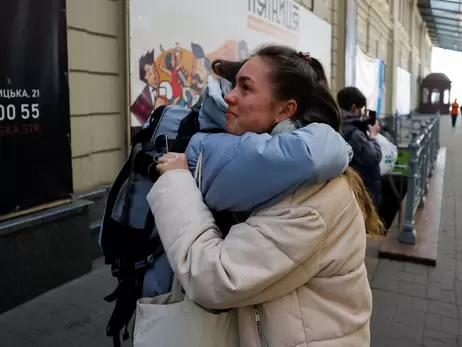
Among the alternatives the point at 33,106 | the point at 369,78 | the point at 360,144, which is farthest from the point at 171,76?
the point at 369,78

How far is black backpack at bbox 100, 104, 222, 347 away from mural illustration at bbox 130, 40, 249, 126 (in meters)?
3.54

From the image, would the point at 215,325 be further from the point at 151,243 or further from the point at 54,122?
the point at 54,122

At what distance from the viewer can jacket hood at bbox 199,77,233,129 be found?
1382mm

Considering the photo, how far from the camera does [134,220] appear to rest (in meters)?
1.42

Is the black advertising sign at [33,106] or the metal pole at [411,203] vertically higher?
the black advertising sign at [33,106]

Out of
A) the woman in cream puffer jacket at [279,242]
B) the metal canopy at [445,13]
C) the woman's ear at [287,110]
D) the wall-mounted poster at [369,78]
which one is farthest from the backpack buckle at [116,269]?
the metal canopy at [445,13]

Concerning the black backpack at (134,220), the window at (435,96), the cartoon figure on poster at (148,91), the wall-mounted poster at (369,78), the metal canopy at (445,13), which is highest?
the metal canopy at (445,13)

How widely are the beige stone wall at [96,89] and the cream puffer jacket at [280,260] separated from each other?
3313 millimetres

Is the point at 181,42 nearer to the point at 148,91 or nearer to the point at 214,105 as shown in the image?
the point at 148,91

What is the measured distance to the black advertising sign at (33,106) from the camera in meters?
3.45

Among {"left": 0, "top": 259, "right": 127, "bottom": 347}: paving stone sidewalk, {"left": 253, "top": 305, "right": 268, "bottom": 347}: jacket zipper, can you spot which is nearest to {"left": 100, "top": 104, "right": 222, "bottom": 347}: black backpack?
{"left": 253, "top": 305, "right": 268, "bottom": 347}: jacket zipper

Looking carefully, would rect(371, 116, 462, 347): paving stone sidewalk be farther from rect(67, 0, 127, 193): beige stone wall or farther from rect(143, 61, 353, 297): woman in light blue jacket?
rect(67, 0, 127, 193): beige stone wall

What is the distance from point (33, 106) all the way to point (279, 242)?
9.90 ft

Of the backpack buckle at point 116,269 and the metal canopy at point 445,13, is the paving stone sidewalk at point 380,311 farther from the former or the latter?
the metal canopy at point 445,13
